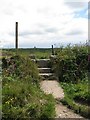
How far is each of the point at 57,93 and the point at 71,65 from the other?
247 centimetres

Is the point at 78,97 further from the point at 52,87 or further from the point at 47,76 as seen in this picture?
the point at 47,76

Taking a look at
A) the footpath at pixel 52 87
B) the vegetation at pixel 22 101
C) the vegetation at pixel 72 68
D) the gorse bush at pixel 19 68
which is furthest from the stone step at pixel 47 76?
the vegetation at pixel 22 101

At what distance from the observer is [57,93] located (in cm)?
976

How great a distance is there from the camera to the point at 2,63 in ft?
36.2

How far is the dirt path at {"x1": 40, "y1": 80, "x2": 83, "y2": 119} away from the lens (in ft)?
26.3

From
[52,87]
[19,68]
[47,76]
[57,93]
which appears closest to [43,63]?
[47,76]

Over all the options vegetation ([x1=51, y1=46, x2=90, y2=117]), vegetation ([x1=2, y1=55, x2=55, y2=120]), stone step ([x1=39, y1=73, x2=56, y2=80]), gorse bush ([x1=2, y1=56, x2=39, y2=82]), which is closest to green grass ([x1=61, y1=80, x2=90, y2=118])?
vegetation ([x1=51, y1=46, x2=90, y2=117])

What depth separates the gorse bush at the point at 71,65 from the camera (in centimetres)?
1186

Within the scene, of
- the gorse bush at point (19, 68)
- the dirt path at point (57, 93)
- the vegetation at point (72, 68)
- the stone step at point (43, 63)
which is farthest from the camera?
the stone step at point (43, 63)

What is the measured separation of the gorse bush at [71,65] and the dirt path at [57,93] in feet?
1.88

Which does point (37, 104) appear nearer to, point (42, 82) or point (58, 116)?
point (58, 116)

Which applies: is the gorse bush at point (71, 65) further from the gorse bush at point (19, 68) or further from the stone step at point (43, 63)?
the gorse bush at point (19, 68)

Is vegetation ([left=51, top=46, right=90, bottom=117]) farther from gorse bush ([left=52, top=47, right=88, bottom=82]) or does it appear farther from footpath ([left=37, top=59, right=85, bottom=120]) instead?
footpath ([left=37, top=59, right=85, bottom=120])

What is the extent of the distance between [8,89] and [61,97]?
1.62 meters
